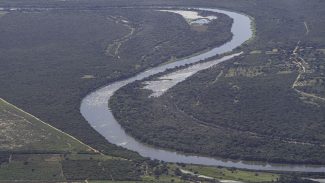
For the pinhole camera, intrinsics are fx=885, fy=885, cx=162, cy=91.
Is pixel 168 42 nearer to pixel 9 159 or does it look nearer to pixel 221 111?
pixel 221 111

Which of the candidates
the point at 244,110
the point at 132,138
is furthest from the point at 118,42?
the point at 132,138

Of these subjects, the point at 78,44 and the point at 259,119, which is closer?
the point at 259,119

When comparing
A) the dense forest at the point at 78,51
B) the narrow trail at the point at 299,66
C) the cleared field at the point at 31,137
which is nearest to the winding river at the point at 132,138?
the dense forest at the point at 78,51

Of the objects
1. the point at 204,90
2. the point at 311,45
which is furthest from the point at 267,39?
the point at 204,90

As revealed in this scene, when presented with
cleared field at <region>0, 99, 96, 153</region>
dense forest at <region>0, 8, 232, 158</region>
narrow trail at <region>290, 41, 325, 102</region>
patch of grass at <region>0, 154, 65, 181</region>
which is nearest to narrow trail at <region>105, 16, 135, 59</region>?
dense forest at <region>0, 8, 232, 158</region>

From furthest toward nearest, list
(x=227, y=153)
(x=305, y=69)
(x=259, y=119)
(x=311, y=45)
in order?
(x=311, y=45) < (x=305, y=69) < (x=259, y=119) < (x=227, y=153)

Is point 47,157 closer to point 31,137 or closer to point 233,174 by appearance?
point 31,137

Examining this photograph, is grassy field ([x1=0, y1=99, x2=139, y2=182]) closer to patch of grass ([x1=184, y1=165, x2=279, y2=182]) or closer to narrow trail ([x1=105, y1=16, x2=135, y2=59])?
patch of grass ([x1=184, y1=165, x2=279, y2=182])
